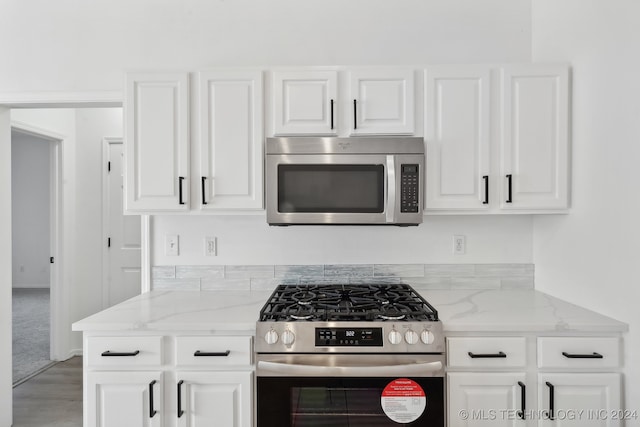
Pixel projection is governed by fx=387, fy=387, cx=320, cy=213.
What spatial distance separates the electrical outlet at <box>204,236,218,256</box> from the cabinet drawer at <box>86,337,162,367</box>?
0.77 metres

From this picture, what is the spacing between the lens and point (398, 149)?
2.01m

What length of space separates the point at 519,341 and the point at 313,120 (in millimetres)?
1446

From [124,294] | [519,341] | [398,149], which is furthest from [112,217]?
[519,341]

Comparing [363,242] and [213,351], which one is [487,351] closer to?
[363,242]

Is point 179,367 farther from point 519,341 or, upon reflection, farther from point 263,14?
point 263,14

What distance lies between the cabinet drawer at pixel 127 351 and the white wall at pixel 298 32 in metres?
1.59

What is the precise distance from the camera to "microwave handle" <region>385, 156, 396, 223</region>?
6.54ft

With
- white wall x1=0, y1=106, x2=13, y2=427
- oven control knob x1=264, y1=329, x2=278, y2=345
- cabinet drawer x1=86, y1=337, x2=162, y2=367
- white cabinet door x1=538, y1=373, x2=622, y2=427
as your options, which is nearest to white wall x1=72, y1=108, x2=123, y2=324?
white wall x1=0, y1=106, x2=13, y2=427

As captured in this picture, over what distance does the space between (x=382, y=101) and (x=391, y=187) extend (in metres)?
0.47

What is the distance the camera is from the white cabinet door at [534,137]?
2041 millimetres

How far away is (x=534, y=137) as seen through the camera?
6.73 feet

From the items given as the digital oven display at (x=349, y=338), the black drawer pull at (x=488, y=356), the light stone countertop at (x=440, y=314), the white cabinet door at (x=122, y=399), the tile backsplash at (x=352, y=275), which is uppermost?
the tile backsplash at (x=352, y=275)

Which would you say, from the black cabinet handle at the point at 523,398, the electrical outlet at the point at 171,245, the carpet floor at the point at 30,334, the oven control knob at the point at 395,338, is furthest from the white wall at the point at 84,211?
the black cabinet handle at the point at 523,398

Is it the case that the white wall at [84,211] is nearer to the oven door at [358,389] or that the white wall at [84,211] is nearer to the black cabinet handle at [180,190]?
the black cabinet handle at [180,190]
